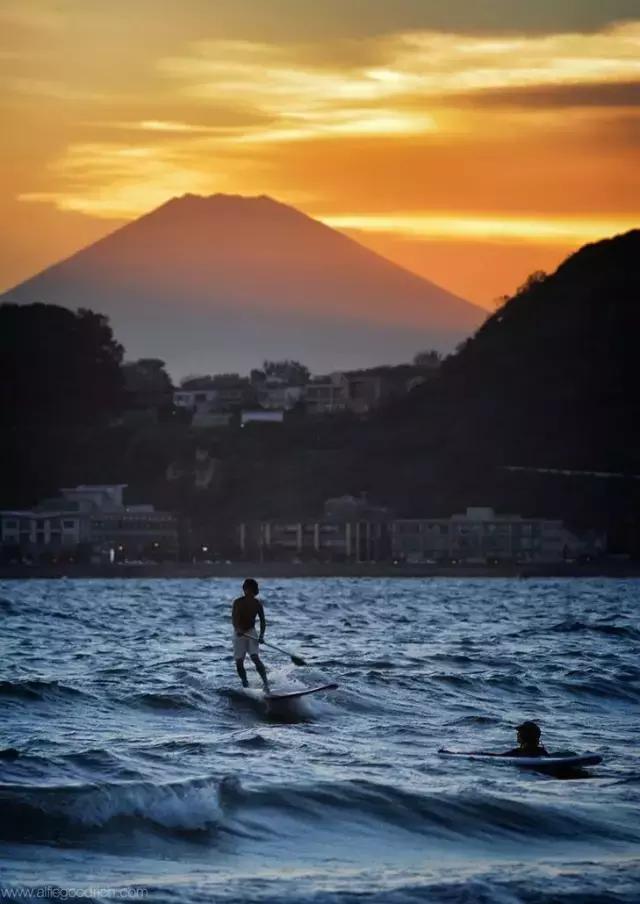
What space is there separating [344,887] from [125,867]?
1.79 meters

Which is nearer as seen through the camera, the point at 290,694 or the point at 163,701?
the point at 290,694

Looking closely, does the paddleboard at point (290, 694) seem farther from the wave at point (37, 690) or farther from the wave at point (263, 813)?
the wave at point (263, 813)

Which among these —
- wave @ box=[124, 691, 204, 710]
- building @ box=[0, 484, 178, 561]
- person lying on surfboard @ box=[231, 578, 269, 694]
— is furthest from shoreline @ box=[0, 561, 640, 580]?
person lying on surfboard @ box=[231, 578, 269, 694]

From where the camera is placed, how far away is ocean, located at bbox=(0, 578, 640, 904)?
54.2 ft

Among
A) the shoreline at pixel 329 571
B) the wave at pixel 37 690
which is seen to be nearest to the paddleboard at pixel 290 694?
the wave at pixel 37 690

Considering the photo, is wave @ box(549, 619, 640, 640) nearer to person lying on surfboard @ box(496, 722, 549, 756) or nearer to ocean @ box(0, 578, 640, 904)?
ocean @ box(0, 578, 640, 904)

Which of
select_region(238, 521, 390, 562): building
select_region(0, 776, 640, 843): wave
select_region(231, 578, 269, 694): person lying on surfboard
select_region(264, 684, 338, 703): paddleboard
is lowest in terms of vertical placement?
select_region(0, 776, 640, 843): wave

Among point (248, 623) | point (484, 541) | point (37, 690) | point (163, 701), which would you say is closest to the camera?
point (248, 623)

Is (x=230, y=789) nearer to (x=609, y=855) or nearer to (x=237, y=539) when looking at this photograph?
(x=609, y=855)

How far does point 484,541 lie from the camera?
167 metres

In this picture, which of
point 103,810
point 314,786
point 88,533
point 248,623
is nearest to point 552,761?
point 314,786

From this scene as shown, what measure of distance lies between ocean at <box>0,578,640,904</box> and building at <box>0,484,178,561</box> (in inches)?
5325

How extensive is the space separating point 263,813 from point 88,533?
517ft

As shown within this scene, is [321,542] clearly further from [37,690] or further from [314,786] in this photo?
[314,786]
